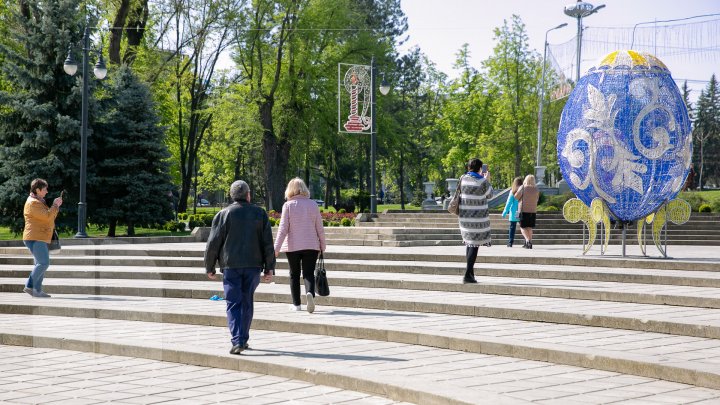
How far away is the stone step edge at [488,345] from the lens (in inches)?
270

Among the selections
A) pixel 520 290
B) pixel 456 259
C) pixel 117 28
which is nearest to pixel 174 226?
pixel 117 28

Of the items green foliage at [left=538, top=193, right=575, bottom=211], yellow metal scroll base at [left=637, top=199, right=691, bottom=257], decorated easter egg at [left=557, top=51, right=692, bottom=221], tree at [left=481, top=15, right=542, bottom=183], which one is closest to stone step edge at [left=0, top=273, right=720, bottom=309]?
decorated easter egg at [left=557, top=51, right=692, bottom=221]

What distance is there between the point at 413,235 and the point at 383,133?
23342 millimetres

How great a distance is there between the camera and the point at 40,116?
26.3m

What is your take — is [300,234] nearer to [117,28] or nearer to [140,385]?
[140,385]

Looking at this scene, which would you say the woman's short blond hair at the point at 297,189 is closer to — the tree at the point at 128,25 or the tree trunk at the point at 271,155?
the tree at the point at 128,25

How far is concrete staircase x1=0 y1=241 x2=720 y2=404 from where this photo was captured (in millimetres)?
6926

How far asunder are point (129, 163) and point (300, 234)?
17.8 metres

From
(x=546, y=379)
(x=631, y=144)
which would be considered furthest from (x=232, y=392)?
(x=631, y=144)

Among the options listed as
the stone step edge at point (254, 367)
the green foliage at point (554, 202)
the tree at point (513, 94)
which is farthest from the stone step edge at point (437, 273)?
the tree at point (513, 94)

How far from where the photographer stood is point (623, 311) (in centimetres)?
990

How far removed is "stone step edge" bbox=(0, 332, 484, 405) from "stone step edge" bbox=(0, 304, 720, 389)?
155 centimetres

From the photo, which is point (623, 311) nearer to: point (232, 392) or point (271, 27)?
point (232, 392)

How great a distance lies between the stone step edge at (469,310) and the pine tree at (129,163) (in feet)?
43.6
